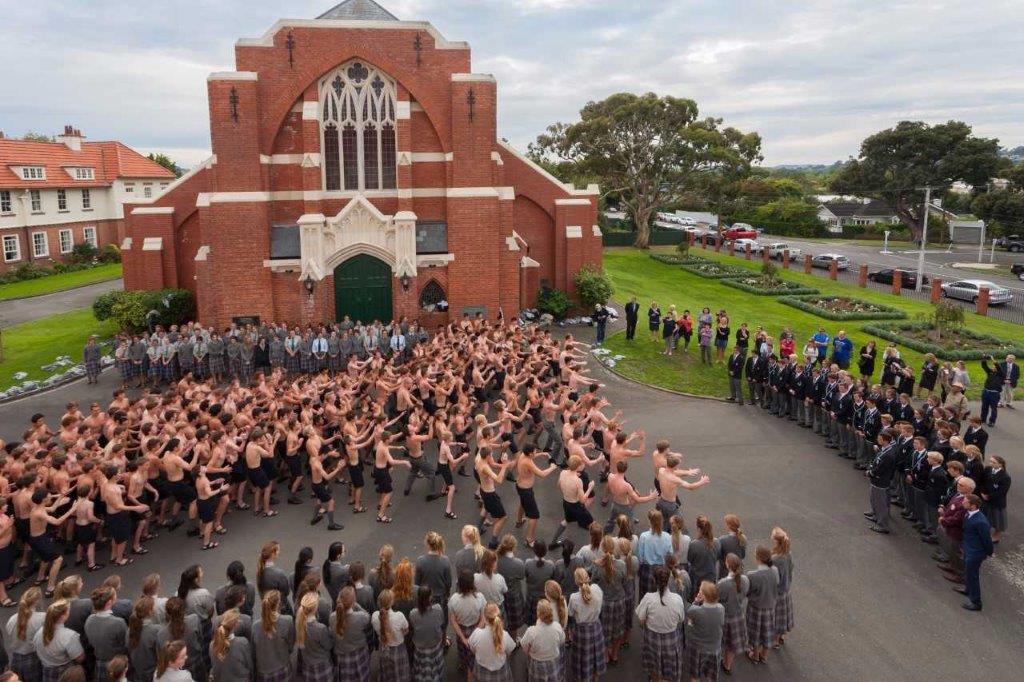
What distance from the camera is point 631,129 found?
5138cm

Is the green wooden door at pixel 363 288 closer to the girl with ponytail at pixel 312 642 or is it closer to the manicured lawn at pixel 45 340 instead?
the manicured lawn at pixel 45 340

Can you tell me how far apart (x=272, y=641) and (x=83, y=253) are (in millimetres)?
Result: 51537

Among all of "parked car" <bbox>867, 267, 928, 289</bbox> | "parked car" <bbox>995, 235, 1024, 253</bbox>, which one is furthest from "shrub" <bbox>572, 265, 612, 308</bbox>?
"parked car" <bbox>995, 235, 1024, 253</bbox>

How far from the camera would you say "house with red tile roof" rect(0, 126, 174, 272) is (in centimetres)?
4522

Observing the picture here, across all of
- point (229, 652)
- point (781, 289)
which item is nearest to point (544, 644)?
point (229, 652)

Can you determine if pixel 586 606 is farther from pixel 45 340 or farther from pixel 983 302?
pixel 983 302

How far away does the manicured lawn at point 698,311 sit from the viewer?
21703mm

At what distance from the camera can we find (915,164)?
63.9 meters

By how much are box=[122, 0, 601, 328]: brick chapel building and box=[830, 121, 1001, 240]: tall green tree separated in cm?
4841

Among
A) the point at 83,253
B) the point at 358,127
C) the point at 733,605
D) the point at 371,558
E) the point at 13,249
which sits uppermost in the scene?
the point at 358,127

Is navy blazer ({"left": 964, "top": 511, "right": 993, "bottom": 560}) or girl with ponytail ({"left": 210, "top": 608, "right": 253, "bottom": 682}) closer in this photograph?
girl with ponytail ({"left": 210, "top": 608, "right": 253, "bottom": 682})

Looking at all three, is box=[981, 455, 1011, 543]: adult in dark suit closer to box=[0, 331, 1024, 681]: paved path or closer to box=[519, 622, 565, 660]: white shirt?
box=[0, 331, 1024, 681]: paved path

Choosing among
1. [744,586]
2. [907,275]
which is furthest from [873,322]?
[744,586]

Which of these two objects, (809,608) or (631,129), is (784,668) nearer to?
(809,608)
